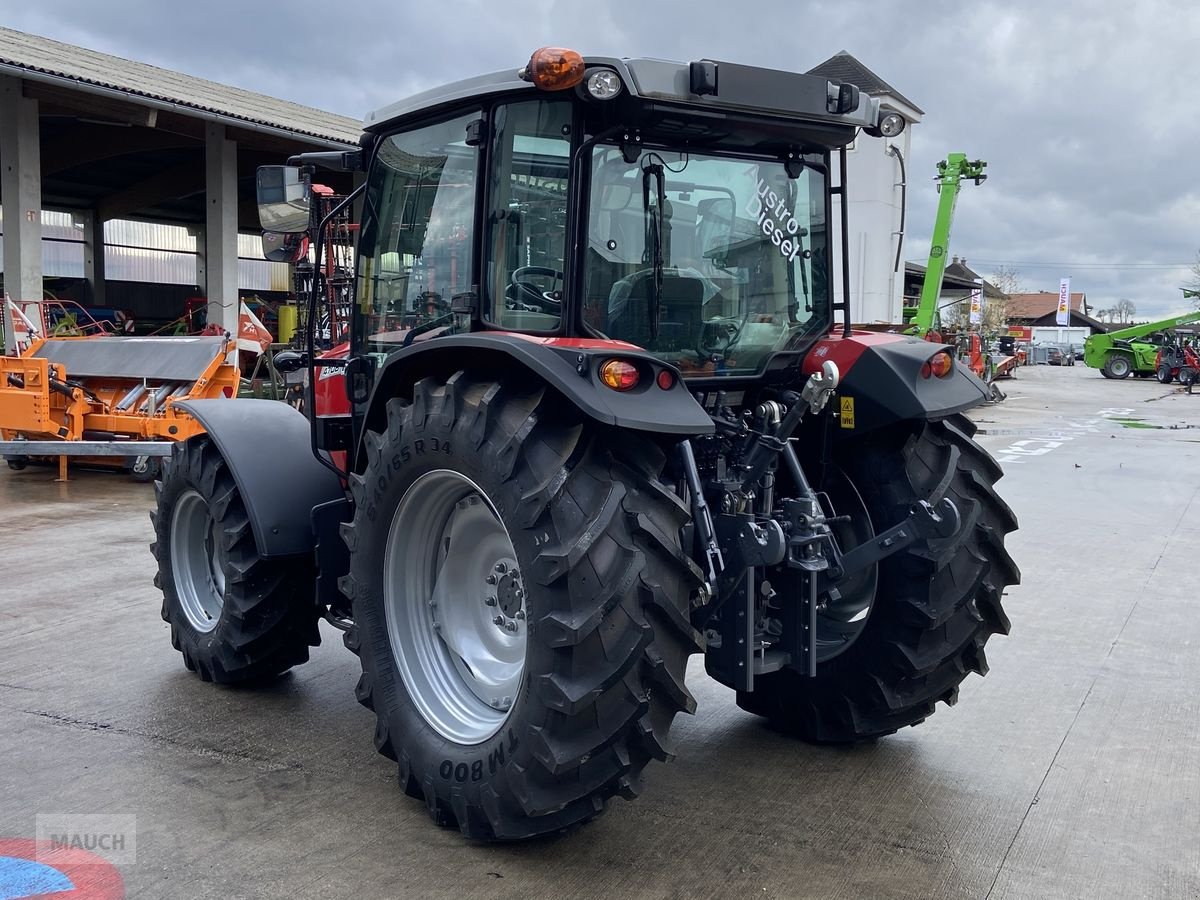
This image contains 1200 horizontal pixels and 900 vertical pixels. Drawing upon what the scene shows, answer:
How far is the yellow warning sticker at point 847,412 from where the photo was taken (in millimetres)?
3787

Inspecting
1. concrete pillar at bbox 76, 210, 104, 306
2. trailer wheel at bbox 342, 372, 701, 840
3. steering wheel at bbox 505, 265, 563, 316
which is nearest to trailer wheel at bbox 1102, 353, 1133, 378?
concrete pillar at bbox 76, 210, 104, 306

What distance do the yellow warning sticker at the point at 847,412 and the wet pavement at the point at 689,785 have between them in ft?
4.19

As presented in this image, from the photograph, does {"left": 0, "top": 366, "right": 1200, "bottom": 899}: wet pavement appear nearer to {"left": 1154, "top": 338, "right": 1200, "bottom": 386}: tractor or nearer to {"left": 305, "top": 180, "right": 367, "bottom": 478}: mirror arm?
{"left": 305, "top": 180, "right": 367, "bottom": 478}: mirror arm

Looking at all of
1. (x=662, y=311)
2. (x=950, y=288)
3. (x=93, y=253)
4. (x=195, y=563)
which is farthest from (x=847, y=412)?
(x=950, y=288)

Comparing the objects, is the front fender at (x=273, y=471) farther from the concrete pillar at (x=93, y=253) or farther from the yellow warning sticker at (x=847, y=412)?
the concrete pillar at (x=93, y=253)

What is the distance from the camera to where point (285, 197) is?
4234mm

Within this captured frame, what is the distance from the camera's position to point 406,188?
13.2 ft

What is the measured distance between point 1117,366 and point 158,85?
3458 cm

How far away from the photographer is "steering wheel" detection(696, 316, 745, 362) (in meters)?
3.63

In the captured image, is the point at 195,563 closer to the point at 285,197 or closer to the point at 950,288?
the point at 285,197

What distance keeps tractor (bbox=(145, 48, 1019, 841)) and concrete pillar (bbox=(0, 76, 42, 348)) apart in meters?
12.8

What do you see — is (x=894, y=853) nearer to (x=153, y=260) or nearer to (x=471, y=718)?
(x=471, y=718)

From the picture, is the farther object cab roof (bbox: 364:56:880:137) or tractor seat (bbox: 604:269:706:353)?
tractor seat (bbox: 604:269:706:353)

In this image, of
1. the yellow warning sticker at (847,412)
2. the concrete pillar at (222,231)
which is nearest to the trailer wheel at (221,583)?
the yellow warning sticker at (847,412)
